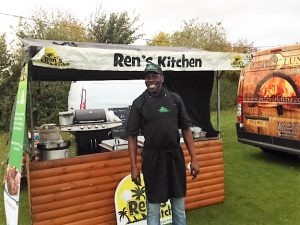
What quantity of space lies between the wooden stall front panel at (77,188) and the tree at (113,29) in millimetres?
17895

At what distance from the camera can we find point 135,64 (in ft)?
14.0

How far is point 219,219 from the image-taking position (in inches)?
186

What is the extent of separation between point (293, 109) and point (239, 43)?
25073mm

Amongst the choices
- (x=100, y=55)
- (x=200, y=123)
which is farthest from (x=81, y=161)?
(x=200, y=123)

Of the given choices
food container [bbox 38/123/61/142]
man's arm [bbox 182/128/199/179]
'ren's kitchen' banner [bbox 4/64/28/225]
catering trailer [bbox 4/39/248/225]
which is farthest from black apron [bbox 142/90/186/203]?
food container [bbox 38/123/61/142]

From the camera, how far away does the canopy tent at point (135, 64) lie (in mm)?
3760

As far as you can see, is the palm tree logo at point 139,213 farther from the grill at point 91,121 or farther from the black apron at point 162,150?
the grill at point 91,121

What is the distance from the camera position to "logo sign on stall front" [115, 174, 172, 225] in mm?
4457

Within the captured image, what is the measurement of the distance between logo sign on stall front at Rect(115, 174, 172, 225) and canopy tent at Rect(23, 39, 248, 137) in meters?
1.53

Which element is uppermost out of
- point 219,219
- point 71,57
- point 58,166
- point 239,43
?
point 239,43

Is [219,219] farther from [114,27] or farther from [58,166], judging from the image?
[114,27]

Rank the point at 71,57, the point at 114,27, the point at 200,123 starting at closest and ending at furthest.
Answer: the point at 71,57
the point at 200,123
the point at 114,27

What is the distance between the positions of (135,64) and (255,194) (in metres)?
3.03

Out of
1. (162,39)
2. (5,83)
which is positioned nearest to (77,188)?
Result: (5,83)
